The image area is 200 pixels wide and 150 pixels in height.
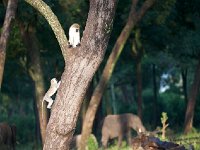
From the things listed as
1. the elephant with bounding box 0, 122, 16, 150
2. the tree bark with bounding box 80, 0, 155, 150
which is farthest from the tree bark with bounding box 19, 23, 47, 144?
the tree bark with bounding box 80, 0, 155, 150

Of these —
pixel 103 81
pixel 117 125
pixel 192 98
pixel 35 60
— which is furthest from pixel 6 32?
pixel 192 98

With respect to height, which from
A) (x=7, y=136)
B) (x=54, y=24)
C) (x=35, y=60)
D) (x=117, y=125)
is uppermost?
(x=35, y=60)

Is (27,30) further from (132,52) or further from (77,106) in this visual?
(77,106)

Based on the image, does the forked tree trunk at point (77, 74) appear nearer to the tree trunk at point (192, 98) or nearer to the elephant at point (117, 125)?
the tree trunk at point (192, 98)

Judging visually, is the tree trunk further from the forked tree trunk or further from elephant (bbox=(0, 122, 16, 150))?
the forked tree trunk

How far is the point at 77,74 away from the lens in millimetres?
11352

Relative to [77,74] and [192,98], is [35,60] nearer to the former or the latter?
[192,98]

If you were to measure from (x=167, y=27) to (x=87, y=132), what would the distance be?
1164 centimetres

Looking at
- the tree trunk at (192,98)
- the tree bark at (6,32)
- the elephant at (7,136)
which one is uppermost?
the tree bark at (6,32)

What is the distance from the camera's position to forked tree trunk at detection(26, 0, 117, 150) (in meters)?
11.3

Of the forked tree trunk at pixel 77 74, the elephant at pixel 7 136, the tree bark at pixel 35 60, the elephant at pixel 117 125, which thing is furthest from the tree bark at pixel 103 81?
the forked tree trunk at pixel 77 74

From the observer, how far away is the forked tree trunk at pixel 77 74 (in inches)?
445

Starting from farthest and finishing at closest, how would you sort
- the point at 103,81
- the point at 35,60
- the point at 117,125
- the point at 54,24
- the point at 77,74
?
the point at 117,125
the point at 35,60
the point at 103,81
the point at 54,24
the point at 77,74

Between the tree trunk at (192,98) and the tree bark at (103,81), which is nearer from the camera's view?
the tree bark at (103,81)
